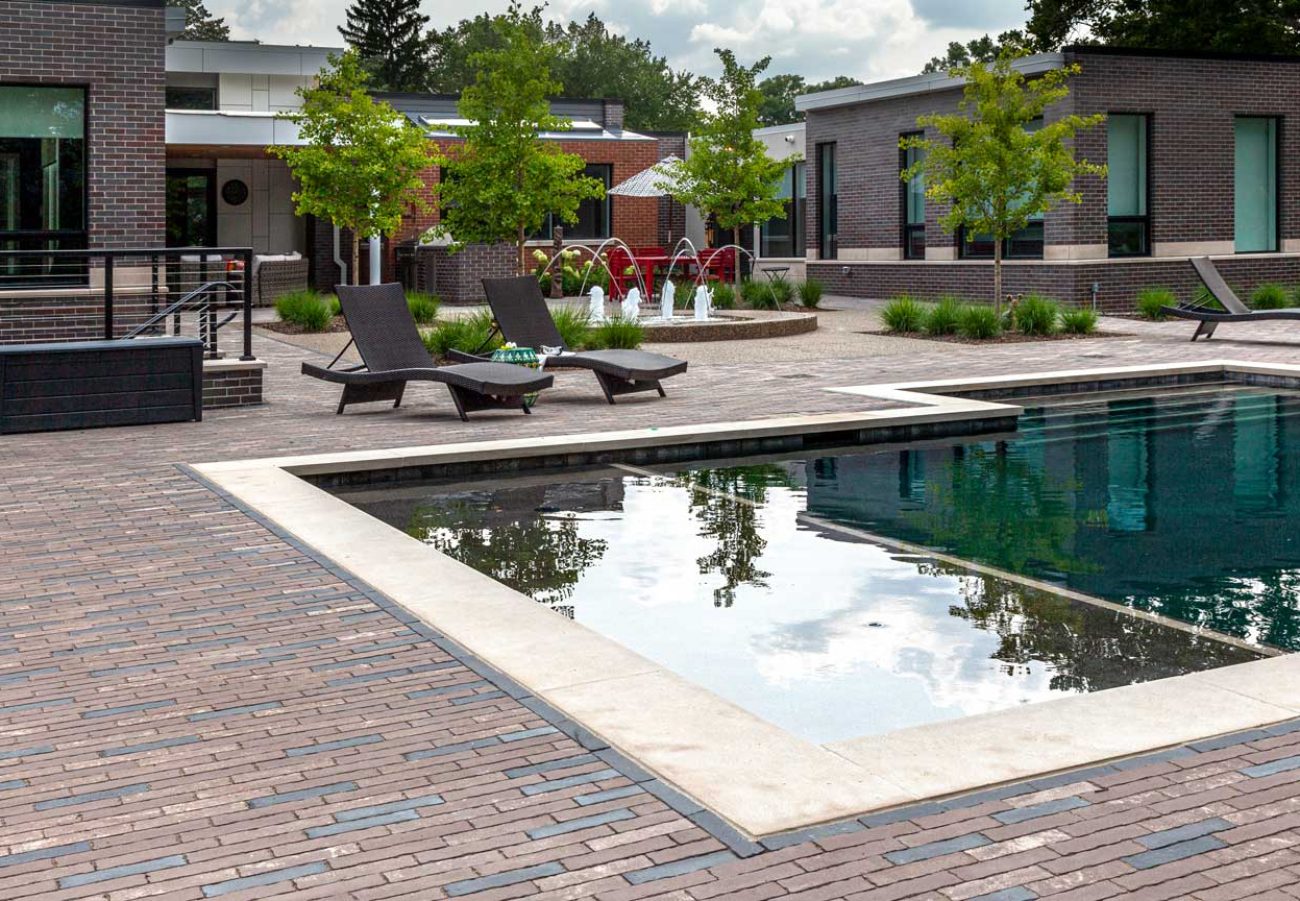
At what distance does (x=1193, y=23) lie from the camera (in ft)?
142

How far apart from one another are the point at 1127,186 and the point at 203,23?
8617 cm

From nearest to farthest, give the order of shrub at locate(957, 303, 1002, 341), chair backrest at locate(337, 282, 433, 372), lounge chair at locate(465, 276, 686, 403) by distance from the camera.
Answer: chair backrest at locate(337, 282, 433, 372) < lounge chair at locate(465, 276, 686, 403) < shrub at locate(957, 303, 1002, 341)

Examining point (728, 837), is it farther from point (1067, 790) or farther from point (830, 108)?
point (830, 108)

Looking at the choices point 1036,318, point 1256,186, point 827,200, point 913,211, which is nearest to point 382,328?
point 1036,318

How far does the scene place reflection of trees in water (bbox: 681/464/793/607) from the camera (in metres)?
7.88

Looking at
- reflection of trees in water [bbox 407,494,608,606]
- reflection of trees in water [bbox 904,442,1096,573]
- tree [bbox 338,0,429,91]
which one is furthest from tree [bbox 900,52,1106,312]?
tree [bbox 338,0,429,91]

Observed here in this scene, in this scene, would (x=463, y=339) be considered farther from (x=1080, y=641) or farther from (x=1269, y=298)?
(x=1269, y=298)

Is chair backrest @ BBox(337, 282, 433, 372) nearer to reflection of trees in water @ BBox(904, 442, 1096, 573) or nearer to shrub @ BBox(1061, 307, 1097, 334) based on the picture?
reflection of trees in water @ BBox(904, 442, 1096, 573)

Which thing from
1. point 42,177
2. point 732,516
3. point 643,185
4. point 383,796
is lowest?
point 383,796

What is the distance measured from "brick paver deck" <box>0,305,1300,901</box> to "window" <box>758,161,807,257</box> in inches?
→ 1236

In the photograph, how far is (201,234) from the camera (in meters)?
36.3

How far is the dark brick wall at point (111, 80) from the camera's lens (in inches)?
677

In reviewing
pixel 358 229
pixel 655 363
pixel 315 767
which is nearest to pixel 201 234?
pixel 358 229

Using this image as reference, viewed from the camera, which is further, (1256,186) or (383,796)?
(1256,186)
